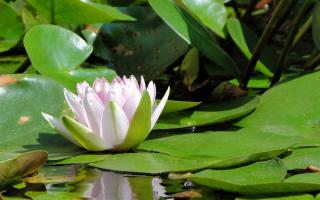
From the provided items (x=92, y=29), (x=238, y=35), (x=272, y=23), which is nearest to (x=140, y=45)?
(x=92, y=29)

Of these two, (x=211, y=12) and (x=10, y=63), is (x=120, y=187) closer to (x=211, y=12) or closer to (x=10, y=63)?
(x=211, y=12)

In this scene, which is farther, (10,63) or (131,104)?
(10,63)

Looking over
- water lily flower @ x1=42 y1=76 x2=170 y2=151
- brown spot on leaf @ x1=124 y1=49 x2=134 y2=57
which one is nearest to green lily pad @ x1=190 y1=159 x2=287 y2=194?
water lily flower @ x1=42 y1=76 x2=170 y2=151

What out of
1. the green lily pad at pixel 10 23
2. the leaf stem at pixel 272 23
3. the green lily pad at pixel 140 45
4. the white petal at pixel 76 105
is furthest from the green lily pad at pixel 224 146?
the green lily pad at pixel 10 23

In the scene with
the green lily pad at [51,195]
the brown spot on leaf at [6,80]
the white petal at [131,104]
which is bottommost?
the green lily pad at [51,195]

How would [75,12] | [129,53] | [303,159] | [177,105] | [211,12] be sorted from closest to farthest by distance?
1. [303,159]
2. [177,105]
3. [75,12]
4. [211,12]
5. [129,53]

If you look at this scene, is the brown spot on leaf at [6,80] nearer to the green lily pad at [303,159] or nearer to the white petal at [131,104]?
the white petal at [131,104]
